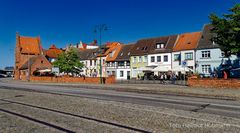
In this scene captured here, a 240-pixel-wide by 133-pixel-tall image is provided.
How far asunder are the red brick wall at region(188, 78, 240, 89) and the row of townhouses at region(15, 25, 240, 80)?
13.5ft

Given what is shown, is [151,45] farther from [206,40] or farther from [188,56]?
[206,40]

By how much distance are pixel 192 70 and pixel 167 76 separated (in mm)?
4885

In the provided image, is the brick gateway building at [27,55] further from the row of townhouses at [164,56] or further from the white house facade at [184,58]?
the white house facade at [184,58]

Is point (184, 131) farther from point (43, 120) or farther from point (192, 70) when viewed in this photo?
point (192, 70)

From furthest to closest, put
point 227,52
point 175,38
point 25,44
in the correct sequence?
point 25,44, point 175,38, point 227,52

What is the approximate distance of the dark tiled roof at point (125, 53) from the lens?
68.6 m

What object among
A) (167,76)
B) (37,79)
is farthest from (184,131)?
(37,79)

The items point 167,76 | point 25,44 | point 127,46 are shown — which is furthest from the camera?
point 25,44

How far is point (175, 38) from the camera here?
59344 millimetres

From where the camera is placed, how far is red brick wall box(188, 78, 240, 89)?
1037 inches

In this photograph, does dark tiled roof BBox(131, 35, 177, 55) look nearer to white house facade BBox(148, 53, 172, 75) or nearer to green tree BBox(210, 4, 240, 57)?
white house facade BBox(148, 53, 172, 75)

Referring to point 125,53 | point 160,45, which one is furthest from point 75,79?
point 125,53

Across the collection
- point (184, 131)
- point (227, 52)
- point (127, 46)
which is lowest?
point (184, 131)

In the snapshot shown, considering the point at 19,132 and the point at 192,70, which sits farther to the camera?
the point at 192,70
